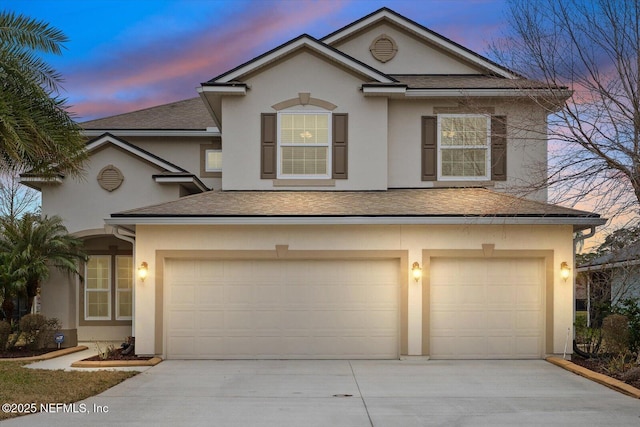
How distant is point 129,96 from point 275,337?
15.0 metres

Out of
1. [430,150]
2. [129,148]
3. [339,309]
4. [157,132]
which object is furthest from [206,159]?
[339,309]

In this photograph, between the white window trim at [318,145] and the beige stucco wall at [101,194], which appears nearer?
the white window trim at [318,145]

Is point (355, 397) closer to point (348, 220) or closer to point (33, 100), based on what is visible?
point (348, 220)

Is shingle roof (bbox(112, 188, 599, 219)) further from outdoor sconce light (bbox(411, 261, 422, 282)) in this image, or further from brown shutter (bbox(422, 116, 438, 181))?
outdoor sconce light (bbox(411, 261, 422, 282))

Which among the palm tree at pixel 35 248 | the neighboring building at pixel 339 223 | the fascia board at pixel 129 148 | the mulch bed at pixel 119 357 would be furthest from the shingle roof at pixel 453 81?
the palm tree at pixel 35 248

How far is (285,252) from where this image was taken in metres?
13.6

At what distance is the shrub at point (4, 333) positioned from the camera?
1446 cm

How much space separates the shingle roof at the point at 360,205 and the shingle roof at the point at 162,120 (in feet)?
15.2

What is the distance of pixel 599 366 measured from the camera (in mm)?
12312

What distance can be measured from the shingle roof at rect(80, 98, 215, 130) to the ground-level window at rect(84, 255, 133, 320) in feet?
13.8

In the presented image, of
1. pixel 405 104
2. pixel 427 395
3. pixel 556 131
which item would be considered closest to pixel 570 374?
pixel 427 395

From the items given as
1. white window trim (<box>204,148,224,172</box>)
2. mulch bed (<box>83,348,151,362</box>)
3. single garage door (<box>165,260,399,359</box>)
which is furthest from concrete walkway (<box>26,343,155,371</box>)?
white window trim (<box>204,148,224,172</box>)

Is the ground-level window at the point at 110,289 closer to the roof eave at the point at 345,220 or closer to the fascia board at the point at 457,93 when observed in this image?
the roof eave at the point at 345,220

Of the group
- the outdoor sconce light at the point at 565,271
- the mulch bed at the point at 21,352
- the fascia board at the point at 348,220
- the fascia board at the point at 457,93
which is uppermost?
the fascia board at the point at 457,93
